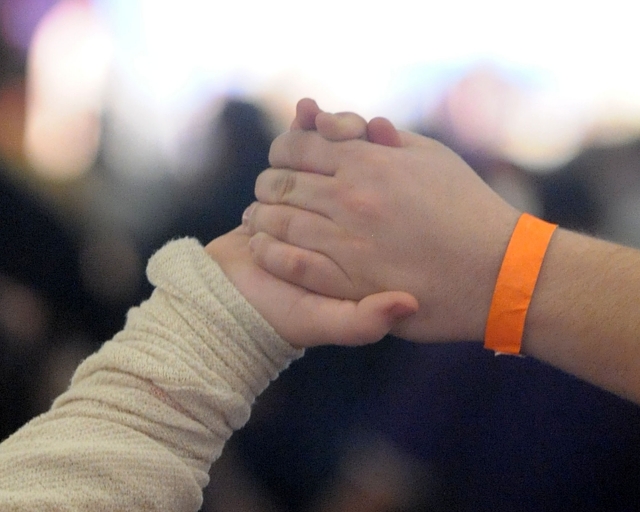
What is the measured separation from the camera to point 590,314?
1.65ft

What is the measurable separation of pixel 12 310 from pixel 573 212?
0.85m

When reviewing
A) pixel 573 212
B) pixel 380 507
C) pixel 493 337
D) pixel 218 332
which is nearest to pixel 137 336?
pixel 218 332

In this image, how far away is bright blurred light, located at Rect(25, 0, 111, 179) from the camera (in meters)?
0.85

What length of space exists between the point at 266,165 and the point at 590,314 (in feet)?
1.64

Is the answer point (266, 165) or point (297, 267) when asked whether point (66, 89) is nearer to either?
point (266, 165)

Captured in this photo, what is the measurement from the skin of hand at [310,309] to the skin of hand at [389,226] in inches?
0.6

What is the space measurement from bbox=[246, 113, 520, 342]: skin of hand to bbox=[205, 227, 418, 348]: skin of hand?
2 cm

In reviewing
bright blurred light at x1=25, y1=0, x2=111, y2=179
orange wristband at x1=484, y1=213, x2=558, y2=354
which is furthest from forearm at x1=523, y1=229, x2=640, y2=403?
bright blurred light at x1=25, y1=0, x2=111, y2=179

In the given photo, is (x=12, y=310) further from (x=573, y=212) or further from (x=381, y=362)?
(x=573, y=212)

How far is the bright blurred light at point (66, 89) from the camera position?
85cm

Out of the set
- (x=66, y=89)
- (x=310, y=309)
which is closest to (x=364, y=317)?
(x=310, y=309)

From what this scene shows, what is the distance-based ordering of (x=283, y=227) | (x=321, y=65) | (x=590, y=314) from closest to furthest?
(x=590, y=314), (x=283, y=227), (x=321, y=65)

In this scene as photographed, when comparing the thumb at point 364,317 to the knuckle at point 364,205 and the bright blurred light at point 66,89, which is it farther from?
the bright blurred light at point 66,89

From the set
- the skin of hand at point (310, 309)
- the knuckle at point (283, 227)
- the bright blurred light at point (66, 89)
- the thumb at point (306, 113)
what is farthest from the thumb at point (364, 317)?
the bright blurred light at point (66, 89)
